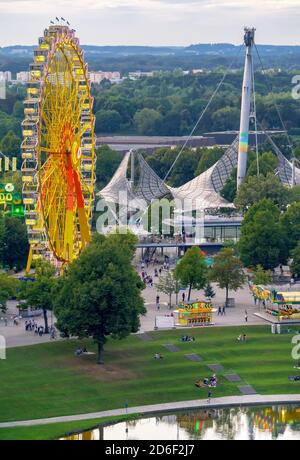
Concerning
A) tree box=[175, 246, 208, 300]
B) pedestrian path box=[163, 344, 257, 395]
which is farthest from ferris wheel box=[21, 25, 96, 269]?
pedestrian path box=[163, 344, 257, 395]

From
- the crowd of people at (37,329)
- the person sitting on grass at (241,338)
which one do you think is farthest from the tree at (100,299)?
the person sitting on grass at (241,338)

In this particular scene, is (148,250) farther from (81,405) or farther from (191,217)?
(81,405)

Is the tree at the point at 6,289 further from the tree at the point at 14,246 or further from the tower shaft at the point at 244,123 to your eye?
the tower shaft at the point at 244,123

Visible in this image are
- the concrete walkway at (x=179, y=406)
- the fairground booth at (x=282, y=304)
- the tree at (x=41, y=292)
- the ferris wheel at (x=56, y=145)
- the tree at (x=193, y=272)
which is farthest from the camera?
the tree at (x=193, y=272)

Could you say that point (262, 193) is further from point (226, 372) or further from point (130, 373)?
point (130, 373)

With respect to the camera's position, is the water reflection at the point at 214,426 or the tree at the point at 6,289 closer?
the water reflection at the point at 214,426

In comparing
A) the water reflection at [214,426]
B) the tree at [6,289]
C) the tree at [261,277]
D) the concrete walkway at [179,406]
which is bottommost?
the water reflection at [214,426]
